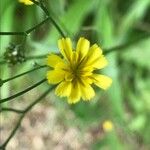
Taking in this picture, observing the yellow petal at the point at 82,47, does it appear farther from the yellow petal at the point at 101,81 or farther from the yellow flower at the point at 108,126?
the yellow flower at the point at 108,126

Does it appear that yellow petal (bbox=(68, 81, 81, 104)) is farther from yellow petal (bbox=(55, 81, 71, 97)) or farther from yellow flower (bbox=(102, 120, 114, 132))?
yellow flower (bbox=(102, 120, 114, 132))

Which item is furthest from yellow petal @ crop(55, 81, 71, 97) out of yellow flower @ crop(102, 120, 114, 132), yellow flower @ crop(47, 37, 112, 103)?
yellow flower @ crop(102, 120, 114, 132)

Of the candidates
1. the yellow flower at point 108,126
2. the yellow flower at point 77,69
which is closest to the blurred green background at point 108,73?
the yellow flower at point 108,126

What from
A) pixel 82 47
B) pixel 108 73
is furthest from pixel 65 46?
pixel 108 73

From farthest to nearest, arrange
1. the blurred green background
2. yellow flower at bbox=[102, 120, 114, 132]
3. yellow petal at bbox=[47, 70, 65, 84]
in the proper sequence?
1. yellow flower at bbox=[102, 120, 114, 132]
2. the blurred green background
3. yellow petal at bbox=[47, 70, 65, 84]

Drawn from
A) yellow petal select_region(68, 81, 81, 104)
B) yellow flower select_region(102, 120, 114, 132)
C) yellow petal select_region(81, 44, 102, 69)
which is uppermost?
yellow petal select_region(81, 44, 102, 69)

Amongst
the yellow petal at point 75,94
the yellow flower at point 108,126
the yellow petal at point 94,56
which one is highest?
the yellow petal at point 94,56

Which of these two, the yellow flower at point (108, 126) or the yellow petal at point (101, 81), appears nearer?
the yellow petal at point (101, 81)
